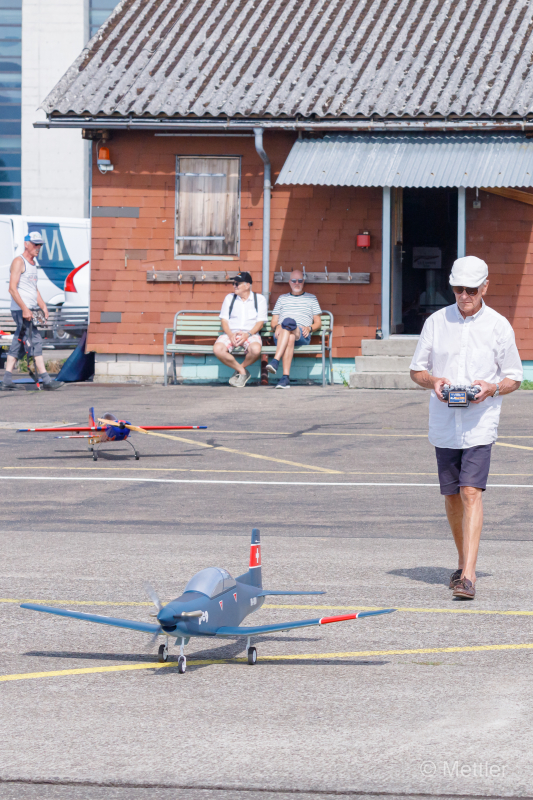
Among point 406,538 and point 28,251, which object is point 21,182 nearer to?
point 28,251

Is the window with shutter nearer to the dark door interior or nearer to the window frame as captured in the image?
the window frame

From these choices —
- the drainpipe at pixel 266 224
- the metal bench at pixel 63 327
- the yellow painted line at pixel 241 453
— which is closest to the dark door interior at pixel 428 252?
the drainpipe at pixel 266 224

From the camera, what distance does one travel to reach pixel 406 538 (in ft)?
27.3

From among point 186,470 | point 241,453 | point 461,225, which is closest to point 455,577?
point 186,470

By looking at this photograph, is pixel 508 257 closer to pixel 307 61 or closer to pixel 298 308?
pixel 298 308

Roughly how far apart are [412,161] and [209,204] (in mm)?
3537

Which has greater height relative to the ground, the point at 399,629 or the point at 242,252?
the point at 242,252

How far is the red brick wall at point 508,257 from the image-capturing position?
1884 cm

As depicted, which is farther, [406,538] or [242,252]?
[242,252]

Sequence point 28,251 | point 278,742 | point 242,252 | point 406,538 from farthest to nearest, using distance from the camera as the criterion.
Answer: point 242,252 < point 28,251 < point 406,538 < point 278,742

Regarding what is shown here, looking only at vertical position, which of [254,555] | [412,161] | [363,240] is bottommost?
[254,555]

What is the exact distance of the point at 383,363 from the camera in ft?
61.2

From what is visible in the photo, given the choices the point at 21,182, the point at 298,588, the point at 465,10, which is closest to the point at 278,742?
the point at 298,588

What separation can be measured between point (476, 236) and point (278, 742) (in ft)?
51.6
